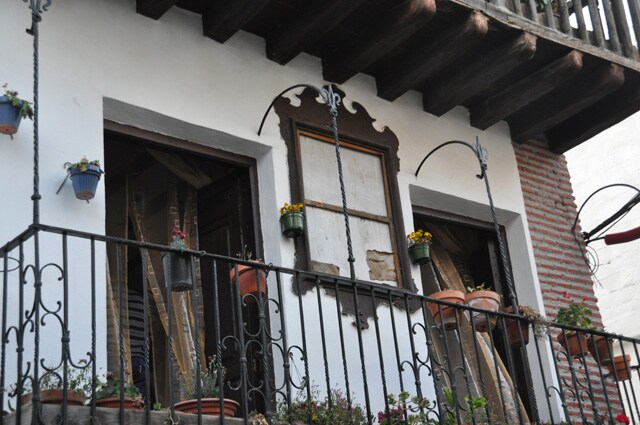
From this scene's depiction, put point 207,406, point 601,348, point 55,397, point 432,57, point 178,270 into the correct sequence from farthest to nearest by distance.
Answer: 1. point 601,348
2. point 432,57
3. point 178,270
4. point 207,406
5. point 55,397

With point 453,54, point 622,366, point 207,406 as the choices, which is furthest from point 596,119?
point 207,406

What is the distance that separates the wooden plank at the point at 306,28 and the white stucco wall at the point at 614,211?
6663 mm

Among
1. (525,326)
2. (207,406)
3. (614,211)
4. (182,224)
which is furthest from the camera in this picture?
(614,211)

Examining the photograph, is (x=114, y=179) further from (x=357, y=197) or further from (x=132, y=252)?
(x=357, y=197)

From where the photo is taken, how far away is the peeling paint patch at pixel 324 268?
330 inches

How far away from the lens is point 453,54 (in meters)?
9.05

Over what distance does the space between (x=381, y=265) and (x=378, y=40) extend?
180 centimetres

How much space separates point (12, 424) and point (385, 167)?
445cm

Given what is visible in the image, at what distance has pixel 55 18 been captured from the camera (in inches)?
302

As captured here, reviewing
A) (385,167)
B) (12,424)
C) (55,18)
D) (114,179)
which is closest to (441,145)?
(385,167)

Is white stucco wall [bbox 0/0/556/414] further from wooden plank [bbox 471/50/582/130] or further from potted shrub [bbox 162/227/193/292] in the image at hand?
potted shrub [bbox 162/227/193/292]

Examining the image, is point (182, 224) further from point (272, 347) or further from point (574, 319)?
point (574, 319)

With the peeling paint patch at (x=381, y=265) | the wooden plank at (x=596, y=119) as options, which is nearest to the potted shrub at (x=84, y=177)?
the peeling paint patch at (x=381, y=265)

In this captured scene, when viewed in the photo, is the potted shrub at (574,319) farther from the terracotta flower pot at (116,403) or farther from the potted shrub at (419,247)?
the terracotta flower pot at (116,403)
